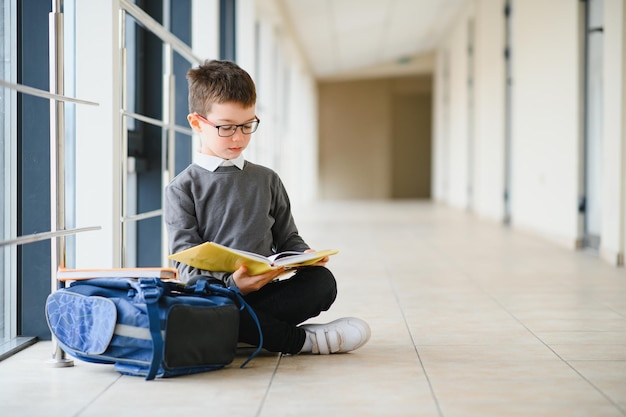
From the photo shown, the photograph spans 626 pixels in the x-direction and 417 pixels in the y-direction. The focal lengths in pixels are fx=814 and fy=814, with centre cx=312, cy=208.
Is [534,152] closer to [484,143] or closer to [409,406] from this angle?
[484,143]

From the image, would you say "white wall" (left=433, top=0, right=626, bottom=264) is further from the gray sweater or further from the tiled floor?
the gray sweater

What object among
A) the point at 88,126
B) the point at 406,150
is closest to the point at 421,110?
the point at 406,150

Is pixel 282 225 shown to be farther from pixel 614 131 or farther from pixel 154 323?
pixel 614 131

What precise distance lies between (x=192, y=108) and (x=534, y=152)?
15.0 feet

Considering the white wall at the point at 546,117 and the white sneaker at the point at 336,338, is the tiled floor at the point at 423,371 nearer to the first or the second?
the white sneaker at the point at 336,338

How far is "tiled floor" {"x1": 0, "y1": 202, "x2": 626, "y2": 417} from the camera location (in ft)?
4.74

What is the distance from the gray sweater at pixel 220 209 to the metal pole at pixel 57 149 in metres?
0.24

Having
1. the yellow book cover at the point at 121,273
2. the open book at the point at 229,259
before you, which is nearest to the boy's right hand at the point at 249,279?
the open book at the point at 229,259

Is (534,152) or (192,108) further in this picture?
(534,152)

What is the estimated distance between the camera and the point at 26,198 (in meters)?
1.97

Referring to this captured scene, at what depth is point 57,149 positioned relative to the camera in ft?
5.82

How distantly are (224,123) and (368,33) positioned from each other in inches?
363

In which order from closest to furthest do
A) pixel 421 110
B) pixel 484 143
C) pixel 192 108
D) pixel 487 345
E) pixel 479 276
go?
pixel 192 108
pixel 487 345
pixel 479 276
pixel 484 143
pixel 421 110

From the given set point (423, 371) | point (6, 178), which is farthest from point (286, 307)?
point (6, 178)
